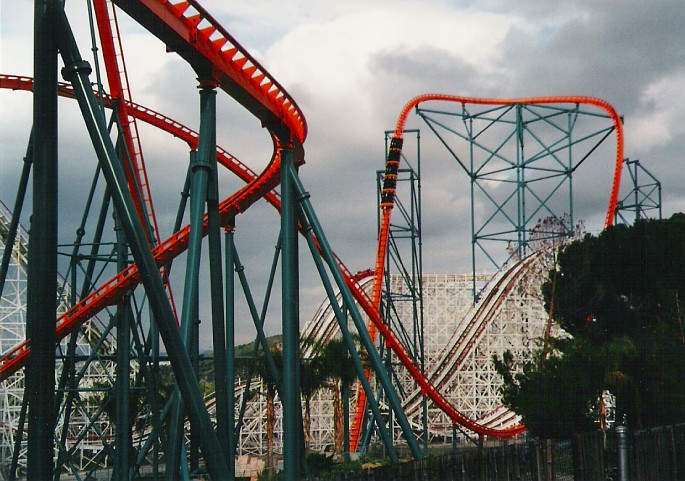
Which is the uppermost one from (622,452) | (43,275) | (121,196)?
(121,196)

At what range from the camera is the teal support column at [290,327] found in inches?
382

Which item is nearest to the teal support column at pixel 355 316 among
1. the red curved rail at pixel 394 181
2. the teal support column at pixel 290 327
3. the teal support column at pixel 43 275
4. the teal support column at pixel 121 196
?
the teal support column at pixel 290 327

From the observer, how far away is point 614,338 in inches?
738

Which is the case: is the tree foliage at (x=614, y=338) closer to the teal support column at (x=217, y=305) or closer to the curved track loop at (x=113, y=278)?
the curved track loop at (x=113, y=278)

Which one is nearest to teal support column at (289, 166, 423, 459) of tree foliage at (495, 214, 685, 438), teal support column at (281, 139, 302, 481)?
teal support column at (281, 139, 302, 481)

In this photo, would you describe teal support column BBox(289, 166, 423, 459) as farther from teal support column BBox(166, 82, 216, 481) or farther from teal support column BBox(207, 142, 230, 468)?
teal support column BBox(166, 82, 216, 481)

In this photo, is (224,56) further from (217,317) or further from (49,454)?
(49,454)

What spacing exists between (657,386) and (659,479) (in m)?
4.13

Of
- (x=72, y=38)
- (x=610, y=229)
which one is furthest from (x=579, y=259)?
(x=72, y=38)

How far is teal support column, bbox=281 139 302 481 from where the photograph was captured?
9695 mm

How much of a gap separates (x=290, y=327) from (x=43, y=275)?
4.86m

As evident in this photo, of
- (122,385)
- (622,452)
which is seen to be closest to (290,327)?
(122,385)

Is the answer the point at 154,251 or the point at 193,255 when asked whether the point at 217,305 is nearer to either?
the point at 193,255

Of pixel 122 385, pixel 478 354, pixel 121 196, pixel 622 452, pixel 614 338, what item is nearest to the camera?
pixel 121 196
